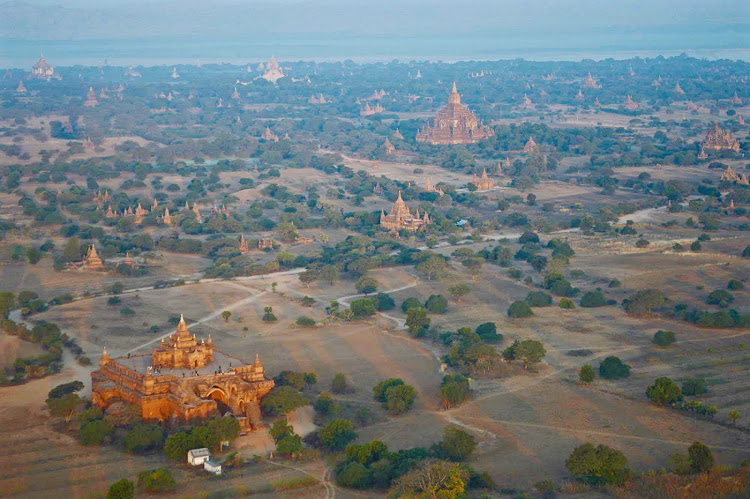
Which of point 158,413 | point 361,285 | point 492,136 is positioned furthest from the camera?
point 492,136

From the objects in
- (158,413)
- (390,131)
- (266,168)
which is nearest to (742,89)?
(390,131)

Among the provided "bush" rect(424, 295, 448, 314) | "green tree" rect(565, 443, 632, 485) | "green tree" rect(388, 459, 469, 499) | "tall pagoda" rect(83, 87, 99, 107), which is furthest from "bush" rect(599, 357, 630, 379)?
"tall pagoda" rect(83, 87, 99, 107)

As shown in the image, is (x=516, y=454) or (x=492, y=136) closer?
(x=516, y=454)

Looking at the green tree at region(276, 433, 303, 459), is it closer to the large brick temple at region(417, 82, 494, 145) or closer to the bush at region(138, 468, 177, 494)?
the bush at region(138, 468, 177, 494)

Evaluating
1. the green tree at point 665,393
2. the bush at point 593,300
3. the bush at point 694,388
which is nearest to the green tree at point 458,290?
the bush at point 593,300

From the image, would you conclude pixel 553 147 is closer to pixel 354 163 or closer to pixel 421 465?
pixel 354 163

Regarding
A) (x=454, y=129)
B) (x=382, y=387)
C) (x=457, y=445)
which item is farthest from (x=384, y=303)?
(x=454, y=129)

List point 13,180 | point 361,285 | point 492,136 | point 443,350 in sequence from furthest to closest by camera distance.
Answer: point 492,136
point 13,180
point 361,285
point 443,350
